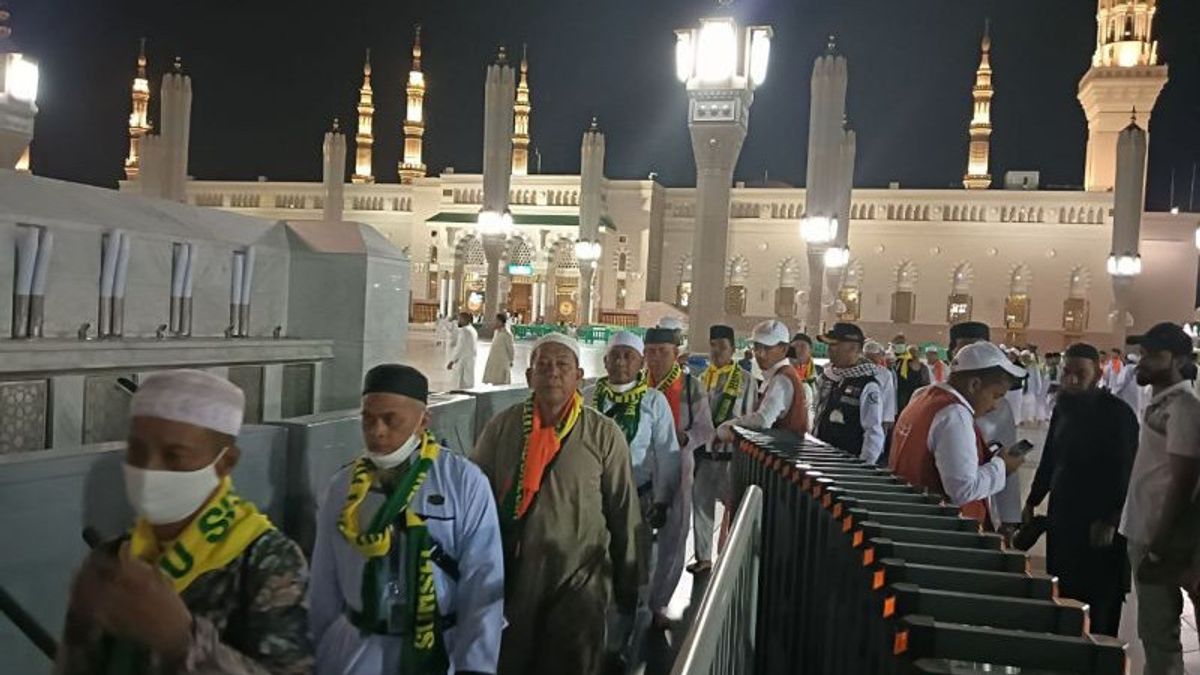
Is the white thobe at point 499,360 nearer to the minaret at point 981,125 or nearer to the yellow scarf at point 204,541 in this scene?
the yellow scarf at point 204,541

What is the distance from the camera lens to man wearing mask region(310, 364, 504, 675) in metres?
2.22

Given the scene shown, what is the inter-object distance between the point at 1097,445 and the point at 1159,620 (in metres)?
0.92

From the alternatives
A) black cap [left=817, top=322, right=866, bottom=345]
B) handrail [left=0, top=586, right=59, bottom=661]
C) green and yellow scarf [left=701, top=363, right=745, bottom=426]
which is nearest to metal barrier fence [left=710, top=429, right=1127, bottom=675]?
black cap [left=817, top=322, right=866, bottom=345]

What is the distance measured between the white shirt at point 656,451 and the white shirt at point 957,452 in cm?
135

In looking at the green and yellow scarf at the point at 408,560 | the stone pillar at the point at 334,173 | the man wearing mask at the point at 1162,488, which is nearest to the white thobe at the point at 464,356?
the man wearing mask at the point at 1162,488

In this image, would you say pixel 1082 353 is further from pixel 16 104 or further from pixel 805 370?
pixel 16 104

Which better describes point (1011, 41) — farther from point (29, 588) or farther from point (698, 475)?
point (29, 588)

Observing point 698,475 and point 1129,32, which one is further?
point 1129,32

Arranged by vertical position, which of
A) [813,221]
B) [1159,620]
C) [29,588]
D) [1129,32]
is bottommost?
[1159,620]

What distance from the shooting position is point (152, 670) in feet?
5.01

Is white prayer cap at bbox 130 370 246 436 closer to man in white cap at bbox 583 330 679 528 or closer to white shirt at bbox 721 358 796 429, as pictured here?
man in white cap at bbox 583 330 679 528

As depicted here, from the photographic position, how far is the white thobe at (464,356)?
47.4 ft

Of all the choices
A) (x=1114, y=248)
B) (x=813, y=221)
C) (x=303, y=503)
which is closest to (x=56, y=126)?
(x=813, y=221)

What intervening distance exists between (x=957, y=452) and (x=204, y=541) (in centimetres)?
292
